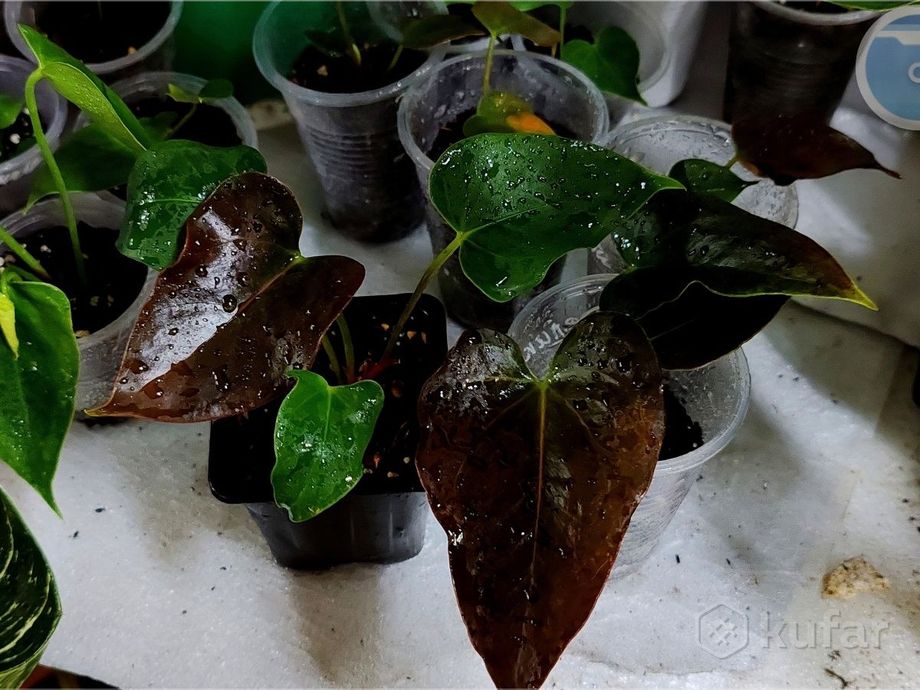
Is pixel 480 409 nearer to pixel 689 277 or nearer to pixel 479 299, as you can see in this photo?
pixel 689 277

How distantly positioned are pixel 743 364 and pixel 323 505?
15.0 inches

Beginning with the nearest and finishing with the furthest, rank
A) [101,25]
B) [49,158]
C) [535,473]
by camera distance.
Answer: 1. [535,473]
2. [49,158]
3. [101,25]

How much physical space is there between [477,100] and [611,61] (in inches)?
6.3

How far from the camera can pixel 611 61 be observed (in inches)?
38.1

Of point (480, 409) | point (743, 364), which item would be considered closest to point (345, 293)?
point (480, 409)

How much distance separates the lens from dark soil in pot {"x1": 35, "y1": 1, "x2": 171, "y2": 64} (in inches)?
41.7

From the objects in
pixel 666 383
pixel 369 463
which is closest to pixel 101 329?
pixel 369 463

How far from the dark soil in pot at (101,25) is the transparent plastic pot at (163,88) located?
0.15 feet

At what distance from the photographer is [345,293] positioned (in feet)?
1.91

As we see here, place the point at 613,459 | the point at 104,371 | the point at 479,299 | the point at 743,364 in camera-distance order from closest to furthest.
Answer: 1. the point at 613,459
2. the point at 743,364
3. the point at 104,371
4. the point at 479,299

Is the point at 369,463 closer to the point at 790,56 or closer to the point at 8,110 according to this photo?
the point at 8,110

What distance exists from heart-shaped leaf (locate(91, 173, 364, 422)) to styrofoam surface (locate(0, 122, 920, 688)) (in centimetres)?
39

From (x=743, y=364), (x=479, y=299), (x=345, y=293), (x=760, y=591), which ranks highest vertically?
(x=345, y=293)

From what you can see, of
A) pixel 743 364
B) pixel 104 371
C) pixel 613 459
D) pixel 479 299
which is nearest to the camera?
pixel 613 459
